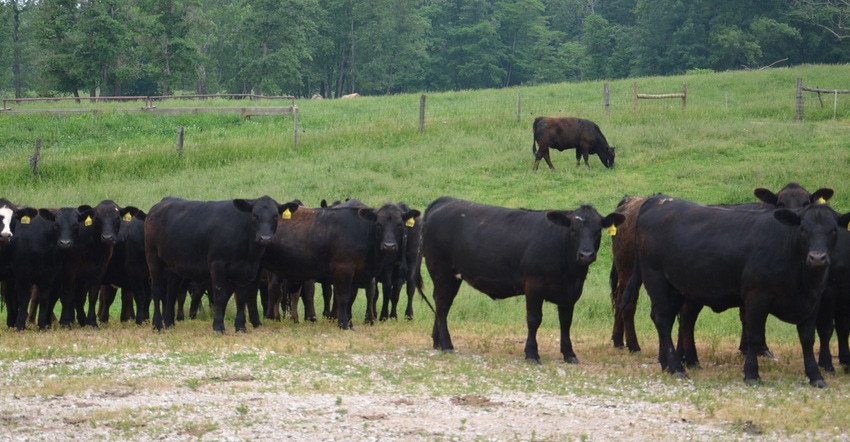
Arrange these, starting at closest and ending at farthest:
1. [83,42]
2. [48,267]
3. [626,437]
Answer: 1. [626,437]
2. [48,267]
3. [83,42]

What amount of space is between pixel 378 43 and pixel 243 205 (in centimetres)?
7857

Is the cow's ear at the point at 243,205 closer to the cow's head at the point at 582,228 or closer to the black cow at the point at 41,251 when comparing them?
the black cow at the point at 41,251

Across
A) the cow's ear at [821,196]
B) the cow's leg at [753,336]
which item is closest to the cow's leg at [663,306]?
the cow's leg at [753,336]

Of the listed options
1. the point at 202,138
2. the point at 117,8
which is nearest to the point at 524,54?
the point at 117,8

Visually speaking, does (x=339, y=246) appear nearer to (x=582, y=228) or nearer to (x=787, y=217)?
(x=582, y=228)

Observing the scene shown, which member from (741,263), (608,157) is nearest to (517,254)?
(741,263)

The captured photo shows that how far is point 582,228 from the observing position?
12773 millimetres

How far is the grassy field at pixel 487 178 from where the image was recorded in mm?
11750

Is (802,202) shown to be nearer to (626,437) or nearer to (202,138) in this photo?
(626,437)

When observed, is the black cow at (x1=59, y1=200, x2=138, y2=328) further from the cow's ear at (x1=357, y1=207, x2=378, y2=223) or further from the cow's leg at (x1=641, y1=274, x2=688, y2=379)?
the cow's leg at (x1=641, y1=274, x2=688, y2=379)

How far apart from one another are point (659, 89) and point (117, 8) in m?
39.0

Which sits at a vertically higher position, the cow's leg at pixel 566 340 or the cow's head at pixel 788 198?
the cow's head at pixel 788 198

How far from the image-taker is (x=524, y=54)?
322 feet

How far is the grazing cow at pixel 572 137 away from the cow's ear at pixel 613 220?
1786 centimetres
